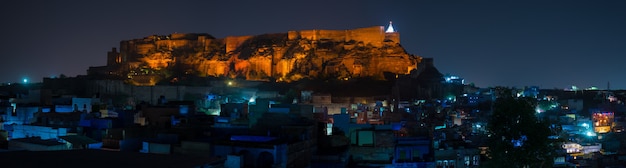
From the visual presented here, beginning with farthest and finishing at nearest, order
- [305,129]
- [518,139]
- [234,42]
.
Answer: [234,42] < [518,139] < [305,129]

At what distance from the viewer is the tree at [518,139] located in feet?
59.2

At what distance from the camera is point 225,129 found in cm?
1877

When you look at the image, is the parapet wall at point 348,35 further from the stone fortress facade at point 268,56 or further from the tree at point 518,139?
the tree at point 518,139

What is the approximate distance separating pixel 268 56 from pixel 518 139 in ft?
149

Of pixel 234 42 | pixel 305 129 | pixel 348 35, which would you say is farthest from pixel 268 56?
pixel 305 129

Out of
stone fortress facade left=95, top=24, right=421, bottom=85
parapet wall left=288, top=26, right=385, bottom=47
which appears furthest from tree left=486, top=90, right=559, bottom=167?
parapet wall left=288, top=26, right=385, bottom=47

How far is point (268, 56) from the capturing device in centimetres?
6216

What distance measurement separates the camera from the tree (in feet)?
59.2

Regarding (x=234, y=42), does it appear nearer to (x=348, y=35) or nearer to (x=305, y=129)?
(x=348, y=35)

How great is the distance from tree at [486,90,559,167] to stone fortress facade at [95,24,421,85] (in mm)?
36682

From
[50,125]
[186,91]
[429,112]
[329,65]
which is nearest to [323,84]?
[329,65]

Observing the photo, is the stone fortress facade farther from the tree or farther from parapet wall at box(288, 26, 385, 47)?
the tree

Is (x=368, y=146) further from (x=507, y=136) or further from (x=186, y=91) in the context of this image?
(x=186, y=91)

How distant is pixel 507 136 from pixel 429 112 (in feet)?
46.5
